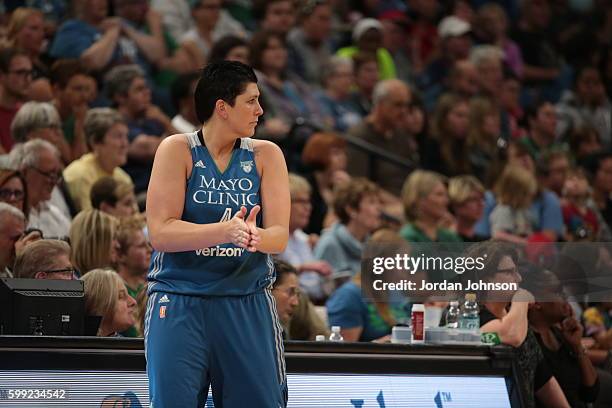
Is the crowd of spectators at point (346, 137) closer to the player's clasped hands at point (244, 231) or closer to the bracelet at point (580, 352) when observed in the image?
the bracelet at point (580, 352)

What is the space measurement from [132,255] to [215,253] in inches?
100

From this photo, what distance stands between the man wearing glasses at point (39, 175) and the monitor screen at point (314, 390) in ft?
7.10

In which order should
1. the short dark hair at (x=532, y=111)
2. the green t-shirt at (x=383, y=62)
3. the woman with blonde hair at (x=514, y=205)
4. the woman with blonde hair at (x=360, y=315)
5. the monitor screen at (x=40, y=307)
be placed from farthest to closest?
1. the short dark hair at (x=532, y=111)
2. the green t-shirt at (x=383, y=62)
3. the woman with blonde hair at (x=514, y=205)
4. the woman with blonde hair at (x=360, y=315)
5. the monitor screen at (x=40, y=307)

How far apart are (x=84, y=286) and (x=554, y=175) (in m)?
6.39

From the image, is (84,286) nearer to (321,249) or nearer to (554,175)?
(321,249)

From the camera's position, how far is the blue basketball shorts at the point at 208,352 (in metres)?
4.24

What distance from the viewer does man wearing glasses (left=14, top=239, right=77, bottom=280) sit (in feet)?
19.5

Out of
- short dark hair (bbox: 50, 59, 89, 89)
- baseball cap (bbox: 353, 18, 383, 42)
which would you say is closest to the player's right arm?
short dark hair (bbox: 50, 59, 89, 89)

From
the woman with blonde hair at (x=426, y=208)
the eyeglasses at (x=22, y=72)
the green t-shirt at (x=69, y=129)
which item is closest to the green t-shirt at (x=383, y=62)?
the woman with blonde hair at (x=426, y=208)

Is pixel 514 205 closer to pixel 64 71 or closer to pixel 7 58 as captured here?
pixel 64 71

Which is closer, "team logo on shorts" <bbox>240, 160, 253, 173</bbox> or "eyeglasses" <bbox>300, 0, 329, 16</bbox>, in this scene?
"team logo on shorts" <bbox>240, 160, 253, 173</bbox>

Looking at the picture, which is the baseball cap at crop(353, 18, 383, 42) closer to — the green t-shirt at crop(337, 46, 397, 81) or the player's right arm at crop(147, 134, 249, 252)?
the green t-shirt at crop(337, 46, 397, 81)

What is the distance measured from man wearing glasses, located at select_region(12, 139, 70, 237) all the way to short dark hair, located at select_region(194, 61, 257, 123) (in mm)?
2957

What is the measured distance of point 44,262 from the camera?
5949 mm
